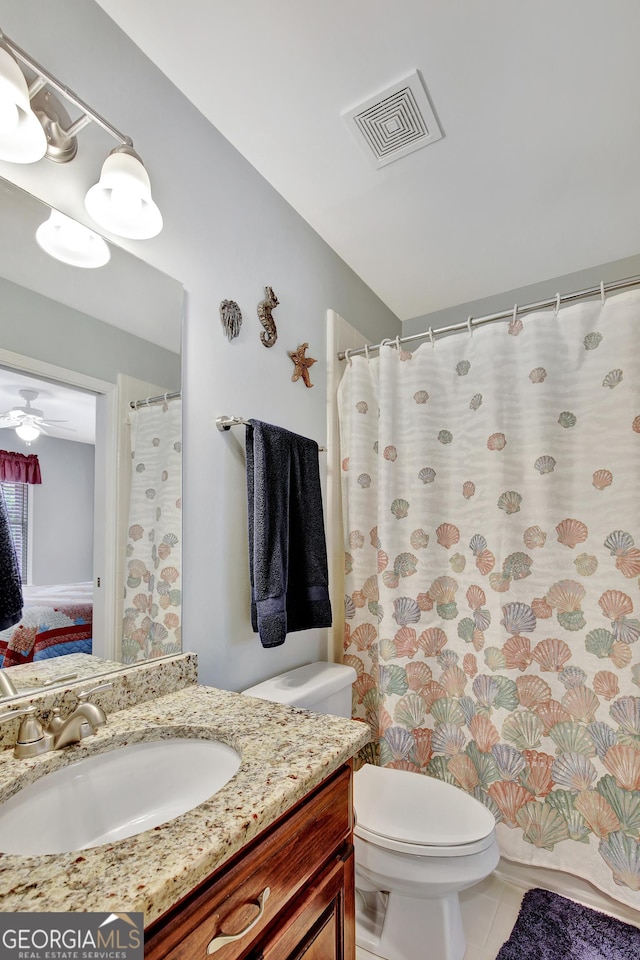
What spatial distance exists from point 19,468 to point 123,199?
619 mm

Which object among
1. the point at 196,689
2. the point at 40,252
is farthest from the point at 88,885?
the point at 40,252

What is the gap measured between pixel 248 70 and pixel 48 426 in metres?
1.12

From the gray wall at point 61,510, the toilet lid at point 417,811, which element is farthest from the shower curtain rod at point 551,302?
the toilet lid at point 417,811

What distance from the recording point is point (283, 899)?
2.43 feet

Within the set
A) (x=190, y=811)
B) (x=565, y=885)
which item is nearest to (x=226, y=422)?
(x=190, y=811)

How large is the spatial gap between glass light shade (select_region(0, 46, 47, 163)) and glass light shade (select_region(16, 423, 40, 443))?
49cm

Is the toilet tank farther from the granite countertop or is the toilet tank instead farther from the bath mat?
the bath mat

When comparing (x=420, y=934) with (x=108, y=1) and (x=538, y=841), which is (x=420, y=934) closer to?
(x=538, y=841)

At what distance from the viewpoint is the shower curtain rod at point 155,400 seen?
3.76 feet

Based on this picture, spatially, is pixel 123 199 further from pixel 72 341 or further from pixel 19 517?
pixel 19 517

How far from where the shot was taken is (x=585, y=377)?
155cm

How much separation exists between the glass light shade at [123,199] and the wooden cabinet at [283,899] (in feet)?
3.99

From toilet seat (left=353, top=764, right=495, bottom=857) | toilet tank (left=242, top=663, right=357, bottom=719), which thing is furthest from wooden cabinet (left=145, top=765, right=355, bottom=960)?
toilet tank (left=242, top=663, right=357, bottom=719)

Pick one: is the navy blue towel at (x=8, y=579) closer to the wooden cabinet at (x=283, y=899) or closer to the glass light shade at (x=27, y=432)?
the glass light shade at (x=27, y=432)
